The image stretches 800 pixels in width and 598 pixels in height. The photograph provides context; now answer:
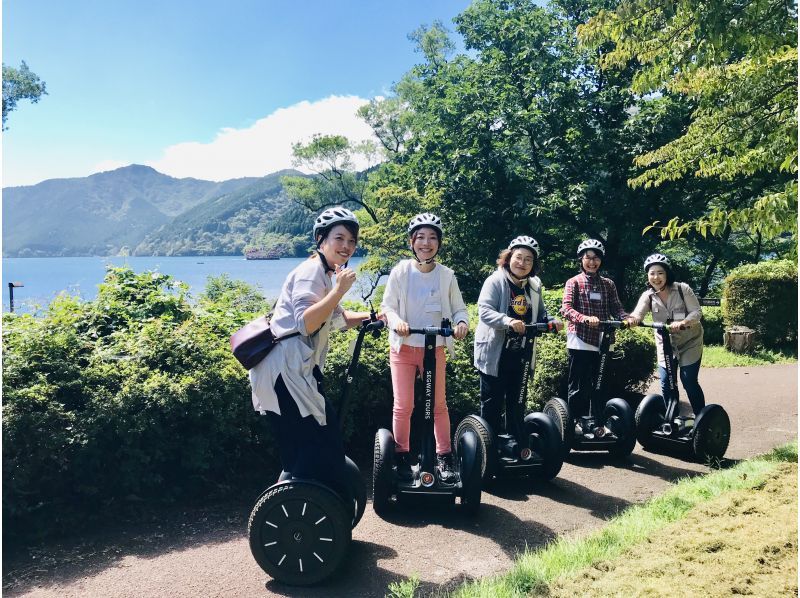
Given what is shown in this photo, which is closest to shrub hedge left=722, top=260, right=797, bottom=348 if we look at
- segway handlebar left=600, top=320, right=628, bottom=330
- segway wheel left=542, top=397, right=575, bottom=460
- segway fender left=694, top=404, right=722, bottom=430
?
segway fender left=694, top=404, right=722, bottom=430

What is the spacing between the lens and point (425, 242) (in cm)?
439

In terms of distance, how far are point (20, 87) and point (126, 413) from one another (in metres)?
29.3

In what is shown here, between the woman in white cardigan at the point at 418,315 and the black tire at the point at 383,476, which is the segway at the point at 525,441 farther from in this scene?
the black tire at the point at 383,476

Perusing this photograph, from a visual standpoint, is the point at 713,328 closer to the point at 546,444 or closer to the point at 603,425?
the point at 603,425

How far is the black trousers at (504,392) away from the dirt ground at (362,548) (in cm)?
54

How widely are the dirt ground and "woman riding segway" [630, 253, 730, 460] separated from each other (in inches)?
22.0

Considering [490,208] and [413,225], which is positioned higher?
[490,208]

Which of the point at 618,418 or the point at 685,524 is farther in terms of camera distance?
the point at 618,418

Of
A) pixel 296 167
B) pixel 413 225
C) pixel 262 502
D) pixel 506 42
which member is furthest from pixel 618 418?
pixel 296 167

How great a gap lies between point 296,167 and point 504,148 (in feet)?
80.5

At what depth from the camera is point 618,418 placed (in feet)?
18.7

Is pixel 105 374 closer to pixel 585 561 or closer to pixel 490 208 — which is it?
pixel 585 561

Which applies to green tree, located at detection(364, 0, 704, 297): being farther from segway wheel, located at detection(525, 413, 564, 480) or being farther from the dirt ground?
the dirt ground

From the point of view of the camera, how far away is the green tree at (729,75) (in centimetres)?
468
